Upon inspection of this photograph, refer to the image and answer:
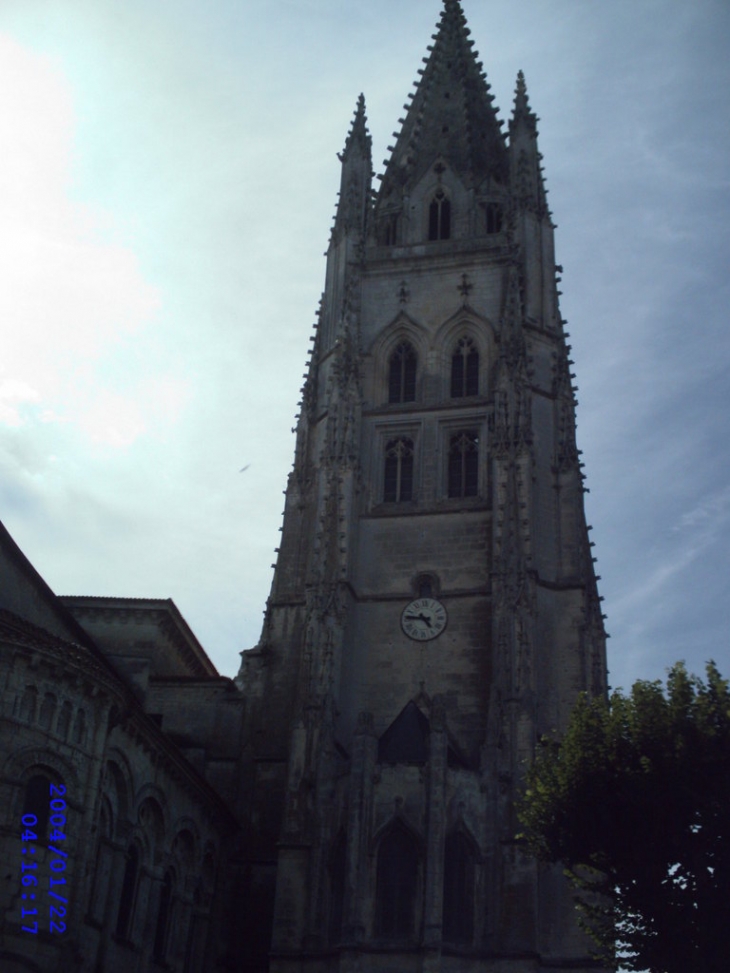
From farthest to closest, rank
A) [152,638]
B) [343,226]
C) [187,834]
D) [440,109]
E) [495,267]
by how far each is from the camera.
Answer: [440,109] → [343,226] → [495,267] → [152,638] → [187,834]

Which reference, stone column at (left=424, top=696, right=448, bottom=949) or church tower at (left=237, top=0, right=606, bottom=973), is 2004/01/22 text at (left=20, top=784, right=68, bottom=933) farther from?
stone column at (left=424, top=696, right=448, bottom=949)

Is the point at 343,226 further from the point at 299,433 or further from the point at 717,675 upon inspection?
the point at 717,675

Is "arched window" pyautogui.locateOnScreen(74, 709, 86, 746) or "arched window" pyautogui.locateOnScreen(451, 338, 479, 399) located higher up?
"arched window" pyautogui.locateOnScreen(451, 338, 479, 399)

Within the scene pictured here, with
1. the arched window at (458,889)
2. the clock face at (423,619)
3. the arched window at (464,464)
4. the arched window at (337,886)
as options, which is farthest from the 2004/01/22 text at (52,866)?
the arched window at (464,464)

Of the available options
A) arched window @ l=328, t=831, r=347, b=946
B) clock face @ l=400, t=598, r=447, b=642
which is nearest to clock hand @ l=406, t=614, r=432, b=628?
clock face @ l=400, t=598, r=447, b=642

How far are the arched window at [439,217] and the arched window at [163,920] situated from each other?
78.1 ft

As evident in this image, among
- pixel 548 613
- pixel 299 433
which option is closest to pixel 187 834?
pixel 548 613

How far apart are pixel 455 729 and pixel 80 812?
1250cm

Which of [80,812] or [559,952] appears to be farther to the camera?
[559,952]

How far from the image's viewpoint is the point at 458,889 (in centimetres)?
2939

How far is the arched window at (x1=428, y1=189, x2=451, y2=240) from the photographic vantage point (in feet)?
144

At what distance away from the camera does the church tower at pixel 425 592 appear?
96.3ft

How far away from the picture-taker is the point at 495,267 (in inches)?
1612

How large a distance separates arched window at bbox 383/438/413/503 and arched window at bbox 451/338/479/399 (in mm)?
2307
